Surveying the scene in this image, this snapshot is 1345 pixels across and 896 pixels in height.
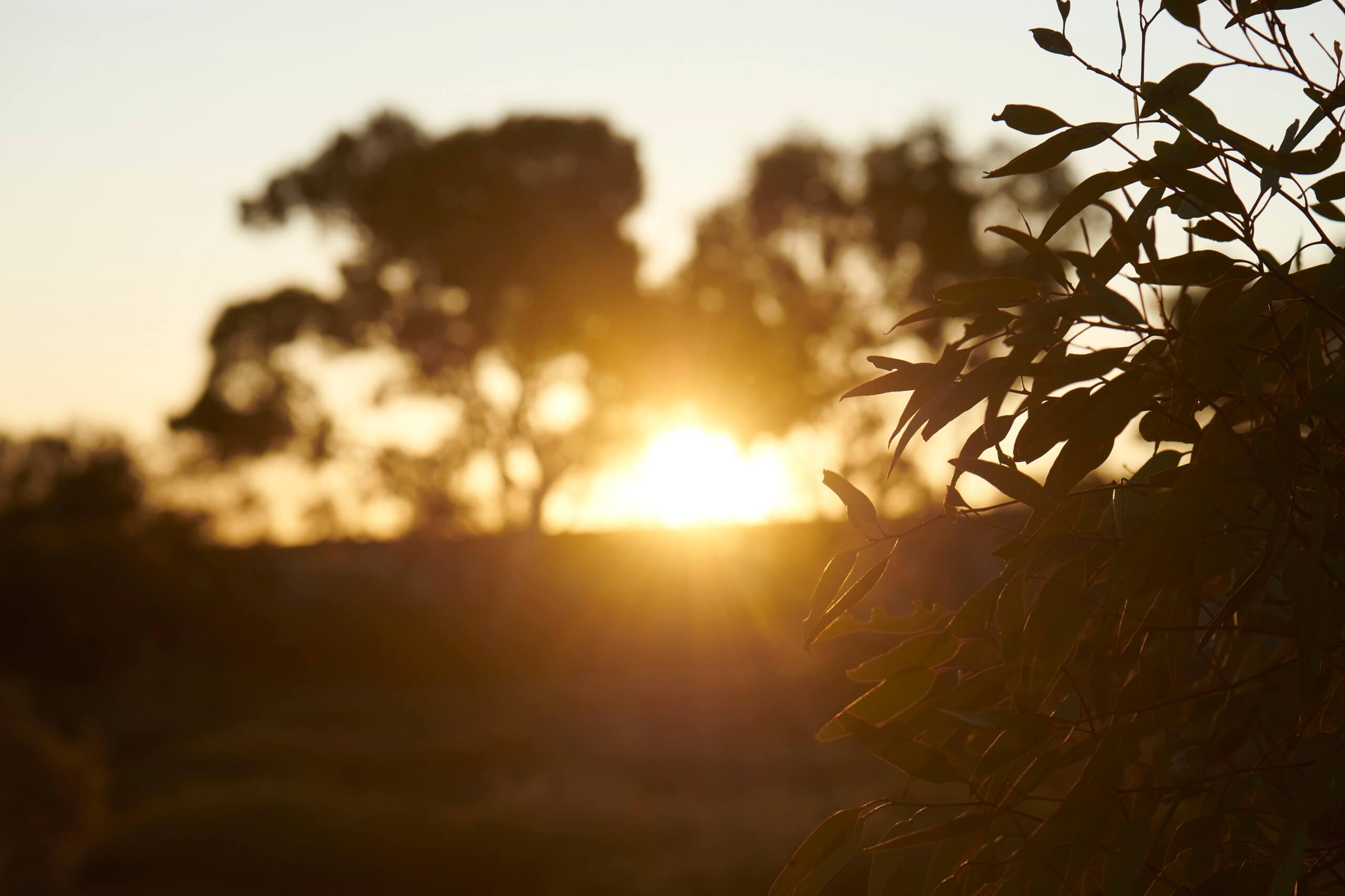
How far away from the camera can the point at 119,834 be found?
40.2 ft

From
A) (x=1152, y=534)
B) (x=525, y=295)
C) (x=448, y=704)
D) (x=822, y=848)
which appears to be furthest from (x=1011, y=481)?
(x=525, y=295)

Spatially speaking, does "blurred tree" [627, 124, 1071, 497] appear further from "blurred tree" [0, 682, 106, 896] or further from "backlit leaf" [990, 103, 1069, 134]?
"backlit leaf" [990, 103, 1069, 134]

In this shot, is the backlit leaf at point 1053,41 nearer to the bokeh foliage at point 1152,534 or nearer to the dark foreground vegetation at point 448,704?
the bokeh foliage at point 1152,534

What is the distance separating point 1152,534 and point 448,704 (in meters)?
20.0

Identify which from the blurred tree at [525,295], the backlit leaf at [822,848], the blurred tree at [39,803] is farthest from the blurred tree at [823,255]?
the backlit leaf at [822,848]

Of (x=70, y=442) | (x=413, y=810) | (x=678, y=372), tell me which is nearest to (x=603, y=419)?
(x=678, y=372)

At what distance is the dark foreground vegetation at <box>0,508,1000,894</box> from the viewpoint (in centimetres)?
1089

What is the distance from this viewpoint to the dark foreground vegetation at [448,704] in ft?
35.7

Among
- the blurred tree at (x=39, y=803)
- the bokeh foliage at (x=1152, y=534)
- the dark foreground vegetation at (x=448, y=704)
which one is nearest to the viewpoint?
the bokeh foliage at (x=1152, y=534)

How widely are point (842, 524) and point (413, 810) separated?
30.1 ft

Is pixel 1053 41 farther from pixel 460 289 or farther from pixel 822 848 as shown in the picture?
pixel 460 289

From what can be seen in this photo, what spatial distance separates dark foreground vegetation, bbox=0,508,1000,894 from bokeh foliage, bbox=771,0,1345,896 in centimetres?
700

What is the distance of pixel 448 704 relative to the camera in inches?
803

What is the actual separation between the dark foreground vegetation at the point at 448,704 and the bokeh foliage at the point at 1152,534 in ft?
23.0
